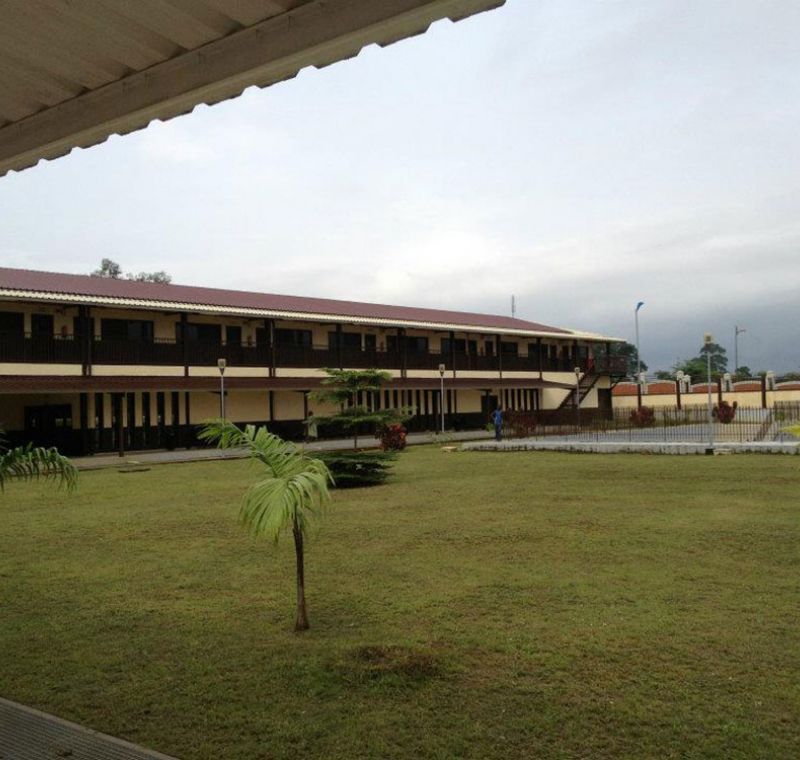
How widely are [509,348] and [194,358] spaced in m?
20.7

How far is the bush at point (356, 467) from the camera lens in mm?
15336

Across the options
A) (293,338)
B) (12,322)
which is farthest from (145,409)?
(293,338)

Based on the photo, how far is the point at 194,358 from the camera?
29422mm

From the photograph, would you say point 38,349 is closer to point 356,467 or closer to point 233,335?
point 233,335

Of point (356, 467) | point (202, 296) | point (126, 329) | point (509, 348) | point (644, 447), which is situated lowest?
point (644, 447)

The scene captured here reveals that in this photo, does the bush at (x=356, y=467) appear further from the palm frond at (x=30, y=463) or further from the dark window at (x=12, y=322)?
the dark window at (x=12, y=322)

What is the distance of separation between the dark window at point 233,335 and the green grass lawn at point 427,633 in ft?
65.9

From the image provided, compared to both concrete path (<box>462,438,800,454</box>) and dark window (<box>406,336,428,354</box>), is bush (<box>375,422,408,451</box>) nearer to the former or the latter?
concrete path (<box>462,438,800,454</box>)

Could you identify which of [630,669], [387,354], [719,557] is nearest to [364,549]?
[719,557]

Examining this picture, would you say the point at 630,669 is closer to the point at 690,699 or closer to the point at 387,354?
the point at 690,699

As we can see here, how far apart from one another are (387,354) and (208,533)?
26424mm

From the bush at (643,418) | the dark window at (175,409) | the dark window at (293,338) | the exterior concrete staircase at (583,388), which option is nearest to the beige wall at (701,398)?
the exterior concrete staircase at (583,388)

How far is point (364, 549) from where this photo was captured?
9.09m

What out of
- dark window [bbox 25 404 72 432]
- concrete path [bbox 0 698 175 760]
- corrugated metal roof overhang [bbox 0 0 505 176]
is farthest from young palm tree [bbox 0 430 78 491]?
dark window [bbox 25 404 72 432]
